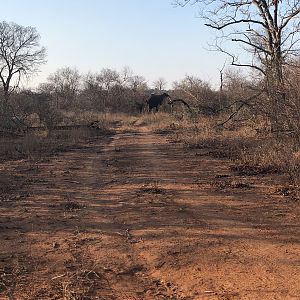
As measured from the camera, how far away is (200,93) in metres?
26.9

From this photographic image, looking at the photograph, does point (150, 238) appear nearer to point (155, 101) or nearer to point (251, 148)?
point (251, 148)

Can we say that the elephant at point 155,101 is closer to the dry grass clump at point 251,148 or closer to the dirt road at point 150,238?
the dry grass clump at point 251,148

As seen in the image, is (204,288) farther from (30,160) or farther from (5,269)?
(30,160)

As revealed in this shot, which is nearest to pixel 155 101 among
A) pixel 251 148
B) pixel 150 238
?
pixel 251 148

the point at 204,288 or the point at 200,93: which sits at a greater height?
the point at 200,93

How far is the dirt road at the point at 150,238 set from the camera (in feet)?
12.8

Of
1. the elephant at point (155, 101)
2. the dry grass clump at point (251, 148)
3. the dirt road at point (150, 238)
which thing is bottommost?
the dirt road at point (150, 238)

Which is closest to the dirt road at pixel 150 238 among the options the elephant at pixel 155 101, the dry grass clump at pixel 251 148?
the dry grass clump at pixel 251 148

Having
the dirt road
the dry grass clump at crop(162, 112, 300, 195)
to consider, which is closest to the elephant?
the dry grass clump at crop(162, 112, 300, 195)

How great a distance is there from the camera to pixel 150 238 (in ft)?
17.3

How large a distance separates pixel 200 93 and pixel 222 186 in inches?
759

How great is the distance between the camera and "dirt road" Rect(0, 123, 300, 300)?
3.90m

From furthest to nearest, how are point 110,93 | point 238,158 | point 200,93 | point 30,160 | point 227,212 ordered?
point 110,93, point 200,93, point 30,160, point 238,158, point 227,212

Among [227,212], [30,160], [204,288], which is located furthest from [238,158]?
[204,288]
